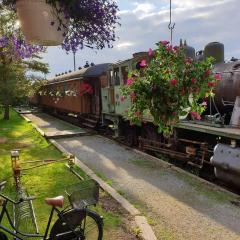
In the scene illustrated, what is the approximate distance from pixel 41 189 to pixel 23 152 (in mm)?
5212

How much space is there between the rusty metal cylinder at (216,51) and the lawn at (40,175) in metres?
4.59

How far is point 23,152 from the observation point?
12430 mm

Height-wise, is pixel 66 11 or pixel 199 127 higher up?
pixel 66 11

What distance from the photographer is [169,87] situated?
4836 mm

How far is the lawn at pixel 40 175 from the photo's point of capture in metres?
6.05

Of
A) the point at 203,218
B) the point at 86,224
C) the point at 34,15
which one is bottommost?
the point at 203,218

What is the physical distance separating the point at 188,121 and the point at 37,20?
7.61 meters

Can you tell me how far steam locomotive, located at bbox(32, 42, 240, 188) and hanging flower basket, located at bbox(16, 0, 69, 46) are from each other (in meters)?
5.35

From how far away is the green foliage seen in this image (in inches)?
191

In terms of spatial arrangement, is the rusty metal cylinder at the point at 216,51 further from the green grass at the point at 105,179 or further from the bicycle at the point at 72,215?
the bicycle at the point at 72,215

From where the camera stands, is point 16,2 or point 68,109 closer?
point 16,2

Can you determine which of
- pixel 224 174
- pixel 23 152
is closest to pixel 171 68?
pixel 224 174

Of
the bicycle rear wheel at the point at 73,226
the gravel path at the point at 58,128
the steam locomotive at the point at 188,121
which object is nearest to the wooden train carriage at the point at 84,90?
the steam locomotive at the point at 188,121

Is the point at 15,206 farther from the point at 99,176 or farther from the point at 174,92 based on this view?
the point at 99,176
